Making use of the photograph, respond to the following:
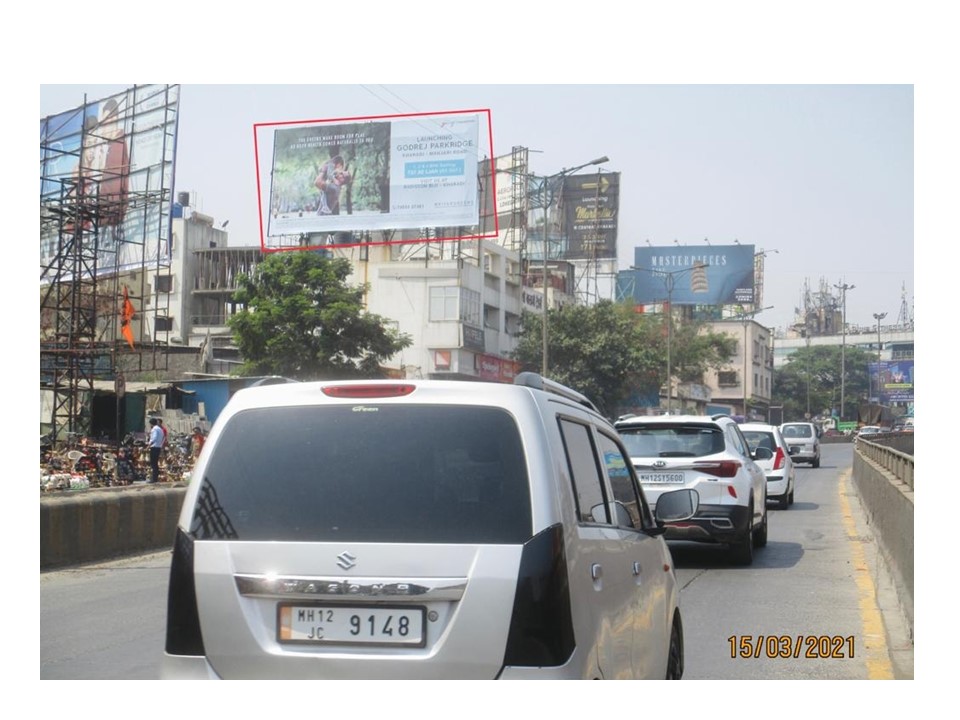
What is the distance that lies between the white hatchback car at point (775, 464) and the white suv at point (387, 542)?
16950mm

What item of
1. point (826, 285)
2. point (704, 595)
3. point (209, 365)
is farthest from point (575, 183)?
point (704, 595)

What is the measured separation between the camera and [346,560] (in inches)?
136

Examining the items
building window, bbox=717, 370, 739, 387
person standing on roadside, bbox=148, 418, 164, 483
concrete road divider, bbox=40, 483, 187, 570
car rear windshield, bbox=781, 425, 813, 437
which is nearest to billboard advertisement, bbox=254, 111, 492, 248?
car rear windshield, bbox=781, 425, 813, 437

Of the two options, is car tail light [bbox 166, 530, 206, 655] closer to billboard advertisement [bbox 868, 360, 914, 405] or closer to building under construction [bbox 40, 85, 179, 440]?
building under construction [bbox 40, 85, 179, 440]

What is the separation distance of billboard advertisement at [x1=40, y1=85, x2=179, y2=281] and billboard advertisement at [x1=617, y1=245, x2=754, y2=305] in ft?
151

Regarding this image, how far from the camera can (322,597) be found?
345 cm

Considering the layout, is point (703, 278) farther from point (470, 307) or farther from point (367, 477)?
point (367, 477)

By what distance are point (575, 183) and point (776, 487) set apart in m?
50.4

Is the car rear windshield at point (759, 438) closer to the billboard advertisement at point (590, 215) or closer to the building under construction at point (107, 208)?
the building under construction at point (107, 208)
